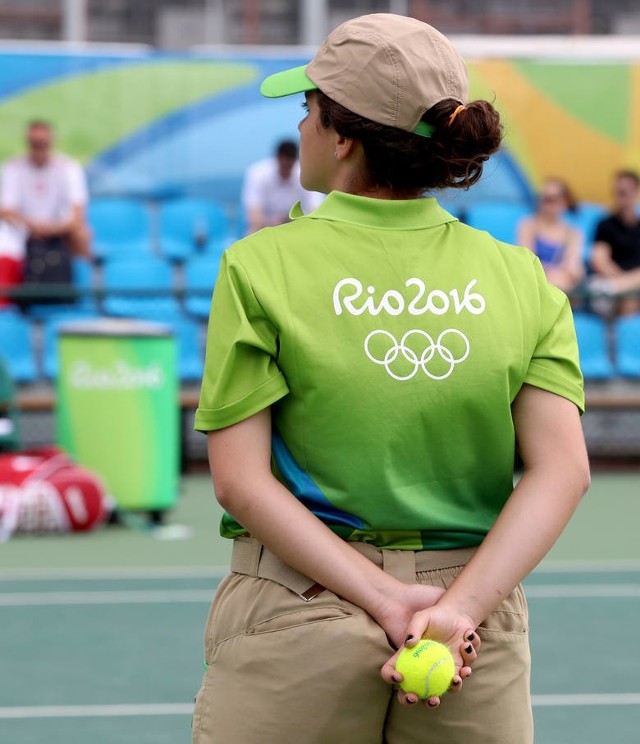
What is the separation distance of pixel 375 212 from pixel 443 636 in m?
0.61

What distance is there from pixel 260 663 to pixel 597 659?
4.15 metres

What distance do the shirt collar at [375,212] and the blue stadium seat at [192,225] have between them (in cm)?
1113

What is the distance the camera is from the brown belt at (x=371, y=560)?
7.25ft

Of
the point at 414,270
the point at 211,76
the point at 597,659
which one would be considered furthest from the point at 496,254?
the point at 211,76

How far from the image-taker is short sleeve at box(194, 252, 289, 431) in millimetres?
2178

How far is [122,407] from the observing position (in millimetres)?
9469

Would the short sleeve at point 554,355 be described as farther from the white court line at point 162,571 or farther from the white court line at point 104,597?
the white court line at point 162,571

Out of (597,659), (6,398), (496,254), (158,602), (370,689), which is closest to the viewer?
(370,689)

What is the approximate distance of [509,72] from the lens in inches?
549

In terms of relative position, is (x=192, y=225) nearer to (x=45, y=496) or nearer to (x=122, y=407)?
(x=122, y=407)

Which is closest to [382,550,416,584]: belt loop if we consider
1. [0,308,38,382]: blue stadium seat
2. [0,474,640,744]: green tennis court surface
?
[0,474,640,744]: green tennis court surface

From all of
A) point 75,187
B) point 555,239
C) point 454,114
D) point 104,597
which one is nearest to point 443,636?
point 454,114

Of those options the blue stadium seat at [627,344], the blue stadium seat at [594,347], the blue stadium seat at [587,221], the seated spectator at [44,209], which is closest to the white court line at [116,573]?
the seated spectator at [44,209]

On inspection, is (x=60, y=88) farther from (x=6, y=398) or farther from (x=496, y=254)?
(x=496, y=254)
